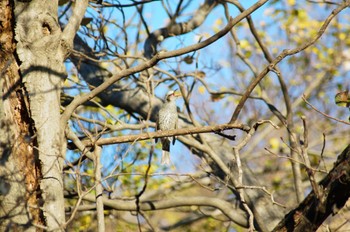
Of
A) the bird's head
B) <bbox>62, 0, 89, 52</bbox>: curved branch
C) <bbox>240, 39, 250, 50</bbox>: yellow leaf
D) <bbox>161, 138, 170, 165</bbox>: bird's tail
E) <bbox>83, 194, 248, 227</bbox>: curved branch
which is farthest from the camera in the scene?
<bbox>240, 39, 250, 50</bbox>: yellow leaf

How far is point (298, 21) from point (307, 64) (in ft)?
2.72

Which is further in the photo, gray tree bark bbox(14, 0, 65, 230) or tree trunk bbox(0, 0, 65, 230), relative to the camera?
gray tree bark bbox(14, 0, 65, 230)

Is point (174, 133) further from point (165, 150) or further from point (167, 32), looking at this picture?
point (165, 150)

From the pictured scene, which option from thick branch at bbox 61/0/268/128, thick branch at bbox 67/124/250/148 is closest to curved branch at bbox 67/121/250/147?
thick branch at bbox 67/124/250/148

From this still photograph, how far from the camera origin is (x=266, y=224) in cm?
573

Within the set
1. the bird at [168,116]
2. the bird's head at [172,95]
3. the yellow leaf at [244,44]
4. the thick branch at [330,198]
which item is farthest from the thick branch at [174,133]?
the yellow leaf at [244,44]

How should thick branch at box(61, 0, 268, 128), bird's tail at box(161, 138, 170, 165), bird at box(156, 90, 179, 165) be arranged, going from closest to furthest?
thick branch at box(61, 0, 268, 128)
bird at box(156, 90, 179, 165)
bird's tail at box(161, 138, 170, 165)

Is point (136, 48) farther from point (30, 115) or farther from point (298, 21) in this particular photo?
point (298, 21)

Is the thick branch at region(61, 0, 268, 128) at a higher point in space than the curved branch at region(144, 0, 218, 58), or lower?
lower

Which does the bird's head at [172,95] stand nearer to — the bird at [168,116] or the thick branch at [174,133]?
the bird at [168,116]

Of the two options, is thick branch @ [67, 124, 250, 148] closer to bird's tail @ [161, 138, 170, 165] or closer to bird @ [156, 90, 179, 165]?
bird @ [156, 90, 179, 165]

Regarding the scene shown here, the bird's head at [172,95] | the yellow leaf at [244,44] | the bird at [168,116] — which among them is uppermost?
the yellow leaf at [244,44]

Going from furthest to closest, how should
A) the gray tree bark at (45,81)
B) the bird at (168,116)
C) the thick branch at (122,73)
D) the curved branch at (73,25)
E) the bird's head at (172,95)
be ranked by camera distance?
the bird's head at (172,95)
the bird at (168,116)
the curved branch at (73,25)
the thick branch at (122,73)
the gray tree bark at (45,81)

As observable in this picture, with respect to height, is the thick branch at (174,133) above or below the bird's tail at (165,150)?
below
